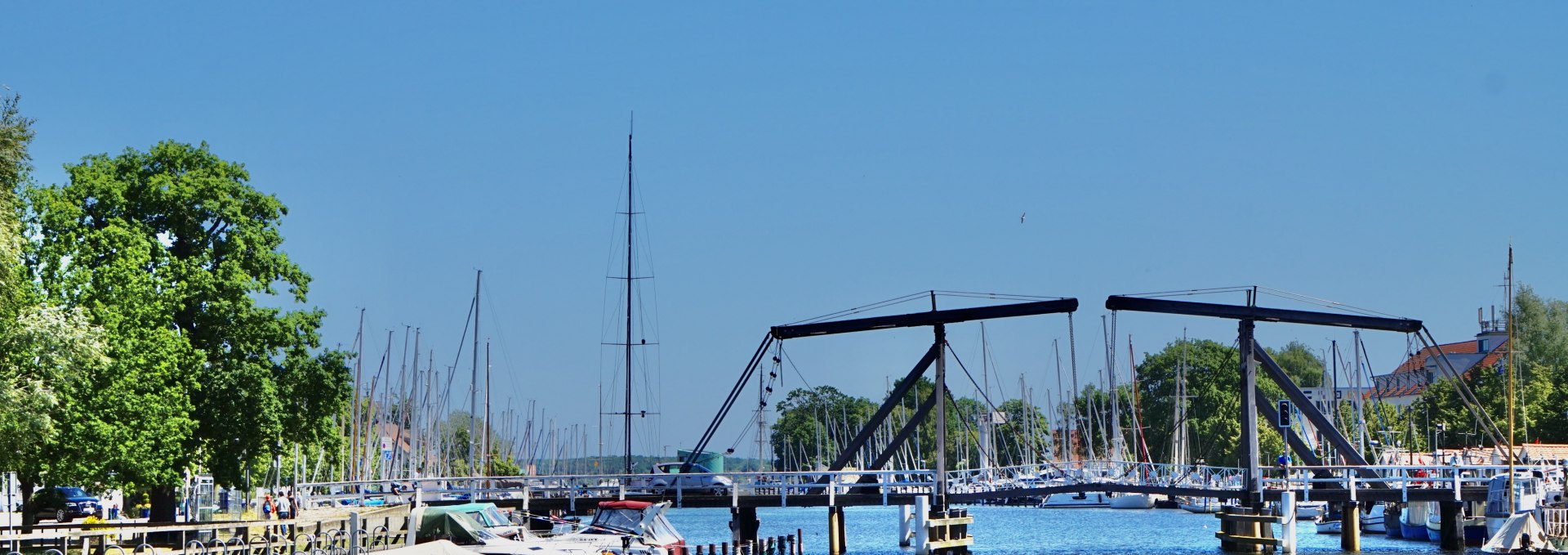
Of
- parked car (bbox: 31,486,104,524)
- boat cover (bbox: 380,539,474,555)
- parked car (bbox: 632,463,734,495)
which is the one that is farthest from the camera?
parked car (bbox: 632,463,734,495)

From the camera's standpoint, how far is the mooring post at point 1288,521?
4978 cm

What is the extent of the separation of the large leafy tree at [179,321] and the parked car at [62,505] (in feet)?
10.8

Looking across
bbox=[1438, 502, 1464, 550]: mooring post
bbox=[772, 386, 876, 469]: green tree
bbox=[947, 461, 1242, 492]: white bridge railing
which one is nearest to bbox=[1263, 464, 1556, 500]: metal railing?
bbox=[947, 461, 1242, 492]: white bridge railing

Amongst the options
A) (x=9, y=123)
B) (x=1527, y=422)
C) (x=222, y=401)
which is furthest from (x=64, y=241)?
(x=1527, y=422)

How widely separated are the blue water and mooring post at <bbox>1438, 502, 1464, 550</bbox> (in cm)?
71

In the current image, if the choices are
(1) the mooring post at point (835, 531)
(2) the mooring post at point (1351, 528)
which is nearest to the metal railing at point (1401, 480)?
(2) the mooring post at point (1351, 528)

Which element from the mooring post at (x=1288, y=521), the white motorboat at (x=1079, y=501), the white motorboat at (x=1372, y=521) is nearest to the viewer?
the mooring post at (x=1288, y=521)

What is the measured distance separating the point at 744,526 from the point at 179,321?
19.8 m

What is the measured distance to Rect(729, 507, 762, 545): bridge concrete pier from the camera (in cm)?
5319

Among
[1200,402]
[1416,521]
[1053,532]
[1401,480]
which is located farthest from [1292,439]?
[1200,402]

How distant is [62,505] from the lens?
59.4 metres

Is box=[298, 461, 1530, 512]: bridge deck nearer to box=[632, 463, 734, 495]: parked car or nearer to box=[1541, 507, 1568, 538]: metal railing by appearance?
box=[632, 463, 734, 495]: parked car

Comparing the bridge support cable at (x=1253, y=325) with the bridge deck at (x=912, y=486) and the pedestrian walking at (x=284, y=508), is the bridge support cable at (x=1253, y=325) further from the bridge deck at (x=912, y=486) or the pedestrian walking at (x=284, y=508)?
the pedestrian walking at (x=284, y=508)

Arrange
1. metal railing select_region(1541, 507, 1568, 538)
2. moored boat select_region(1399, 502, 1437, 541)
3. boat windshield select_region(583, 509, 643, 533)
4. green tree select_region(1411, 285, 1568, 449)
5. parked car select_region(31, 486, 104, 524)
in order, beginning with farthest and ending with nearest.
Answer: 1. green tree select_region(1411, 285, 1568, 449)
2. moored boat select_region(1399, 502, 1437, 541)
3. metal railing select_region(1541, 507, 1568, 538)
4. parked car select_region(31, 486, 104, 524)
5. boat windshield select_region(583, 509, 643, 533)
